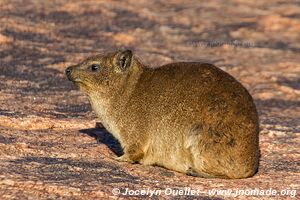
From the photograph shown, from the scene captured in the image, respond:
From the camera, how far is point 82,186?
20.6 ft

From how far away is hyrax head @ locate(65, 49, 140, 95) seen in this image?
25.2 ft

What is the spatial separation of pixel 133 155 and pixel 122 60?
3.27ft

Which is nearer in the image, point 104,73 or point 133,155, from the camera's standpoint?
point 133,155

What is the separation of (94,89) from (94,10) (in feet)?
26.8

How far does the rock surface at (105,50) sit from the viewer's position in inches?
265

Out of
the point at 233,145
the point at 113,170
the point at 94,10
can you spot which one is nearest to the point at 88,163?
the point at 113,170

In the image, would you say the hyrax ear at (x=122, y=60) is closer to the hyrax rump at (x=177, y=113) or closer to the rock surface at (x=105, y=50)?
the hyrax rump at (x=177, y=113)

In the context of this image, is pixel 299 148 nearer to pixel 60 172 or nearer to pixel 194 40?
pixel 60 172

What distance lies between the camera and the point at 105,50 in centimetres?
1316

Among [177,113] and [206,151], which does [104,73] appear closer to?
[177,113]

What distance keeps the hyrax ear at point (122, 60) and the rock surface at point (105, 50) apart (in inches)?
35.5

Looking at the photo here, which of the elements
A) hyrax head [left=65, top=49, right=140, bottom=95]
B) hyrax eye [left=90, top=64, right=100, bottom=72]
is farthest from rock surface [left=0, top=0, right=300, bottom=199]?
hyrax eye [left=90, top=64, right=100, bottom=72]

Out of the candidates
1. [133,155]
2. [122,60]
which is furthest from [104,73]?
[133,155]

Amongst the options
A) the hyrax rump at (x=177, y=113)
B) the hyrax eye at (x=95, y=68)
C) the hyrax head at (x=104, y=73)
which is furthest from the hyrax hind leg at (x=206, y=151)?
the hyrax eye at (x=95, y=68)
